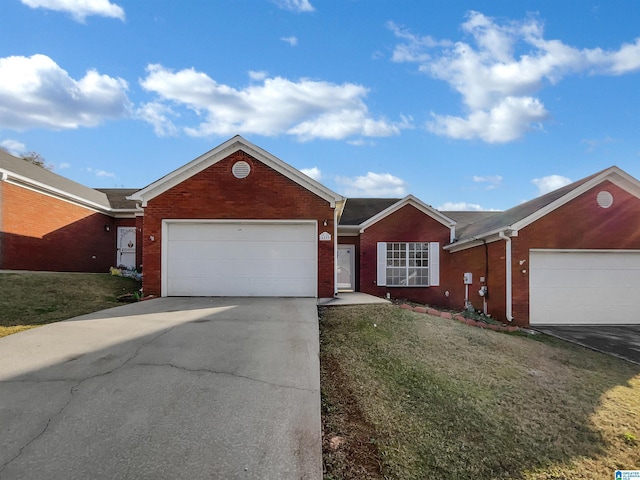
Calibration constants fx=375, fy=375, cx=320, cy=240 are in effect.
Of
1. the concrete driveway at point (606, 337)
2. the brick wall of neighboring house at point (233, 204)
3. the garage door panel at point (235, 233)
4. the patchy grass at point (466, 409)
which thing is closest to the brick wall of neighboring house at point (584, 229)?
the concrete driveway at point (606, 337)

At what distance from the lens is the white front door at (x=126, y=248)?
17.6 m

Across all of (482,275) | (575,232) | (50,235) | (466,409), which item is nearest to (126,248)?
(50,235)

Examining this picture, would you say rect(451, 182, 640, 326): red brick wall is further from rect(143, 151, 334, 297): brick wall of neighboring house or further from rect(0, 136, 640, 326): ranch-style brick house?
rect(143, 151, 334, 297): brick wall of neighboring house

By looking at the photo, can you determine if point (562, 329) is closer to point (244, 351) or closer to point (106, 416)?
Result: point (244, 351)

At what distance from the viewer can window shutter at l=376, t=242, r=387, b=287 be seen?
52.3ft

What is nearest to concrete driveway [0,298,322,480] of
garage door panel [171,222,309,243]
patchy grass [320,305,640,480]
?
patchy grass [320,305,640,480]

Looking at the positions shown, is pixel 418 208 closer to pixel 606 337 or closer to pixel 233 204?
pixel 606 337

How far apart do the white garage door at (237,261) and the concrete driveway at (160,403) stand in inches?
156

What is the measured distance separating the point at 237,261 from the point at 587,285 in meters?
10.5

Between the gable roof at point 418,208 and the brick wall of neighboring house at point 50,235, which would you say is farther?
the gable roof at point 418,208

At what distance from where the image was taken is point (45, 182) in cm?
1471

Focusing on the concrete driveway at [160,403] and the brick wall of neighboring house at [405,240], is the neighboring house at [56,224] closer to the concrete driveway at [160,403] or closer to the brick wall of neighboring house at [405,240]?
the concrete driveway at [160,403]

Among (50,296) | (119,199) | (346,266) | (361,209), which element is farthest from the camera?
(119,199)

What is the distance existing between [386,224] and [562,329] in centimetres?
764
